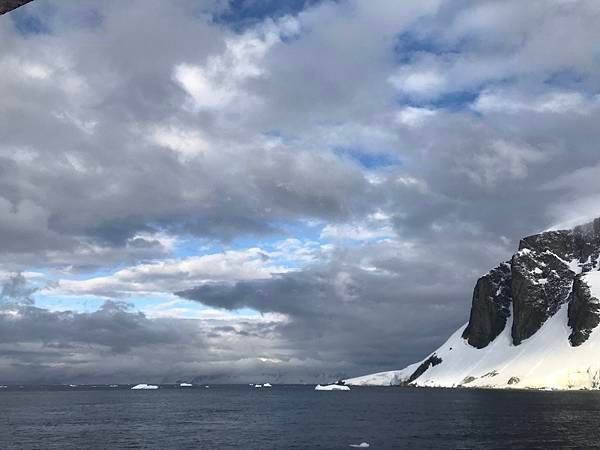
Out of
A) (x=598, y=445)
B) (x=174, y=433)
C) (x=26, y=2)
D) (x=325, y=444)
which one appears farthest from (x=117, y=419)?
(x=26, y=2)

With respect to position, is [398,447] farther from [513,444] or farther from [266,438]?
[266,438]

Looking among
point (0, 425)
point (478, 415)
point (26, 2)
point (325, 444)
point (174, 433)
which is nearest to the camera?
point (26, 2)

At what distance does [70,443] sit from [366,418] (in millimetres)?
77223

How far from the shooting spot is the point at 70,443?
104 meters

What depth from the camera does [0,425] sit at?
14675 cm

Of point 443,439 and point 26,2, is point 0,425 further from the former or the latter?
point 26,2

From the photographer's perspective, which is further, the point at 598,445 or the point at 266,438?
the point at 266,438

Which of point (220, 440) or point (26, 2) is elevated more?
point (26, 2)

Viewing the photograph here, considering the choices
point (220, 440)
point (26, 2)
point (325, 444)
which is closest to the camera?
point (26, 2)

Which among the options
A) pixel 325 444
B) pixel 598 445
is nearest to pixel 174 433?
pixel 325 444

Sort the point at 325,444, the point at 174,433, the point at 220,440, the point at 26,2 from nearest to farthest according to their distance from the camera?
the point at 26,2
the point at 325,444
the point at 220,440
the point at 174,433

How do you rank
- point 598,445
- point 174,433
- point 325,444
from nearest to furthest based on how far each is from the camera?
point 598,445, point 325,444, point 174,433

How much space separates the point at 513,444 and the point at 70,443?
7552 centimetres

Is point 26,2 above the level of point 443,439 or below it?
above
